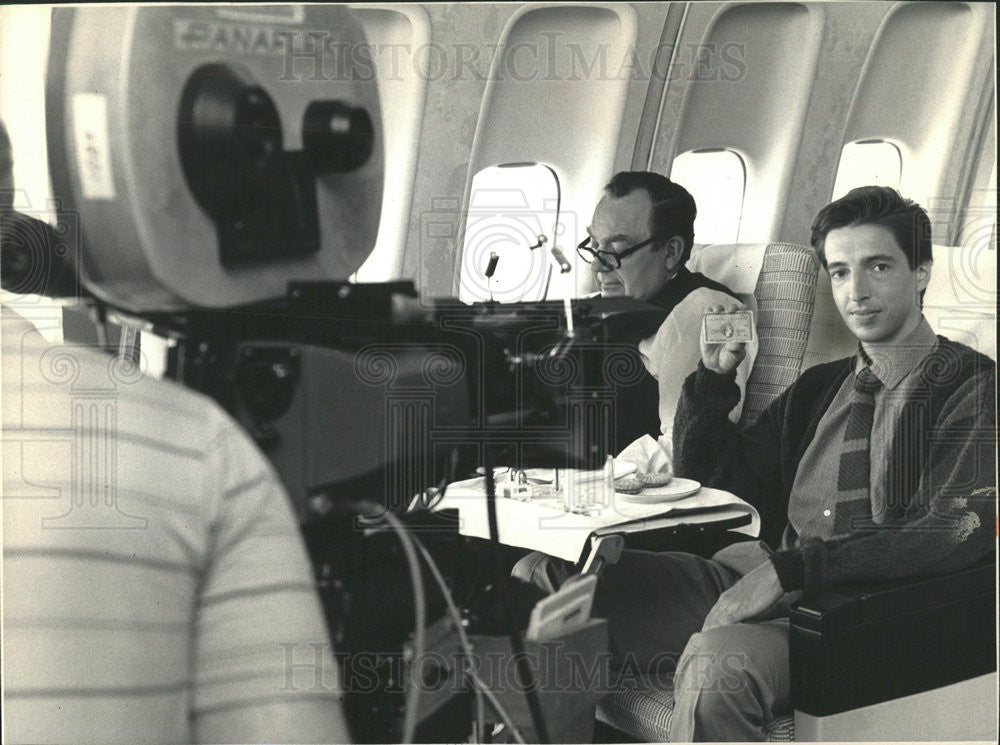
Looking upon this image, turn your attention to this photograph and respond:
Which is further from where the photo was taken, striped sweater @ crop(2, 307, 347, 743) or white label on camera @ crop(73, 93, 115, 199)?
striped sweater @ crop(2, 307, 347, 743)

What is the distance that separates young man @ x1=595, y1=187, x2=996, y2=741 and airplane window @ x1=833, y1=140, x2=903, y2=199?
2 centimetres

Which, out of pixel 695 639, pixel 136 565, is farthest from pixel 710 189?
pixel 136 565

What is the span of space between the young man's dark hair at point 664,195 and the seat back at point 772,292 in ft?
0.24

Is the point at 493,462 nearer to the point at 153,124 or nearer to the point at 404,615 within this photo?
the point at 404,615

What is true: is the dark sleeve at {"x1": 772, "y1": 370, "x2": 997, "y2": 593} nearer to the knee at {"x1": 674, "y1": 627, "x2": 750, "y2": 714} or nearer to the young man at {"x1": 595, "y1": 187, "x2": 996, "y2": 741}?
the young man at {"x1": 595, "y1": 187, "x2": 996, "y2": 741}

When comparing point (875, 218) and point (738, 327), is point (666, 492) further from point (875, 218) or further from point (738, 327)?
point (875, 218)

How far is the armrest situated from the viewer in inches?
83.4

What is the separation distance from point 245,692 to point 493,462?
0.72 metres

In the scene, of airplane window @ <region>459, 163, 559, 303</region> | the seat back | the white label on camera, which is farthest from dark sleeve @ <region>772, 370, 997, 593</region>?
the white label on camera

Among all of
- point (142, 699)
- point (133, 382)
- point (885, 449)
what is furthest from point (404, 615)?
point (885, 449)

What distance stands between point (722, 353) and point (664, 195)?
36cm

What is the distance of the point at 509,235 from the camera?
83.4 inches

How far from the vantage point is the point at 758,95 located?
2.14m

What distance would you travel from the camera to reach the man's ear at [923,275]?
2156mm
